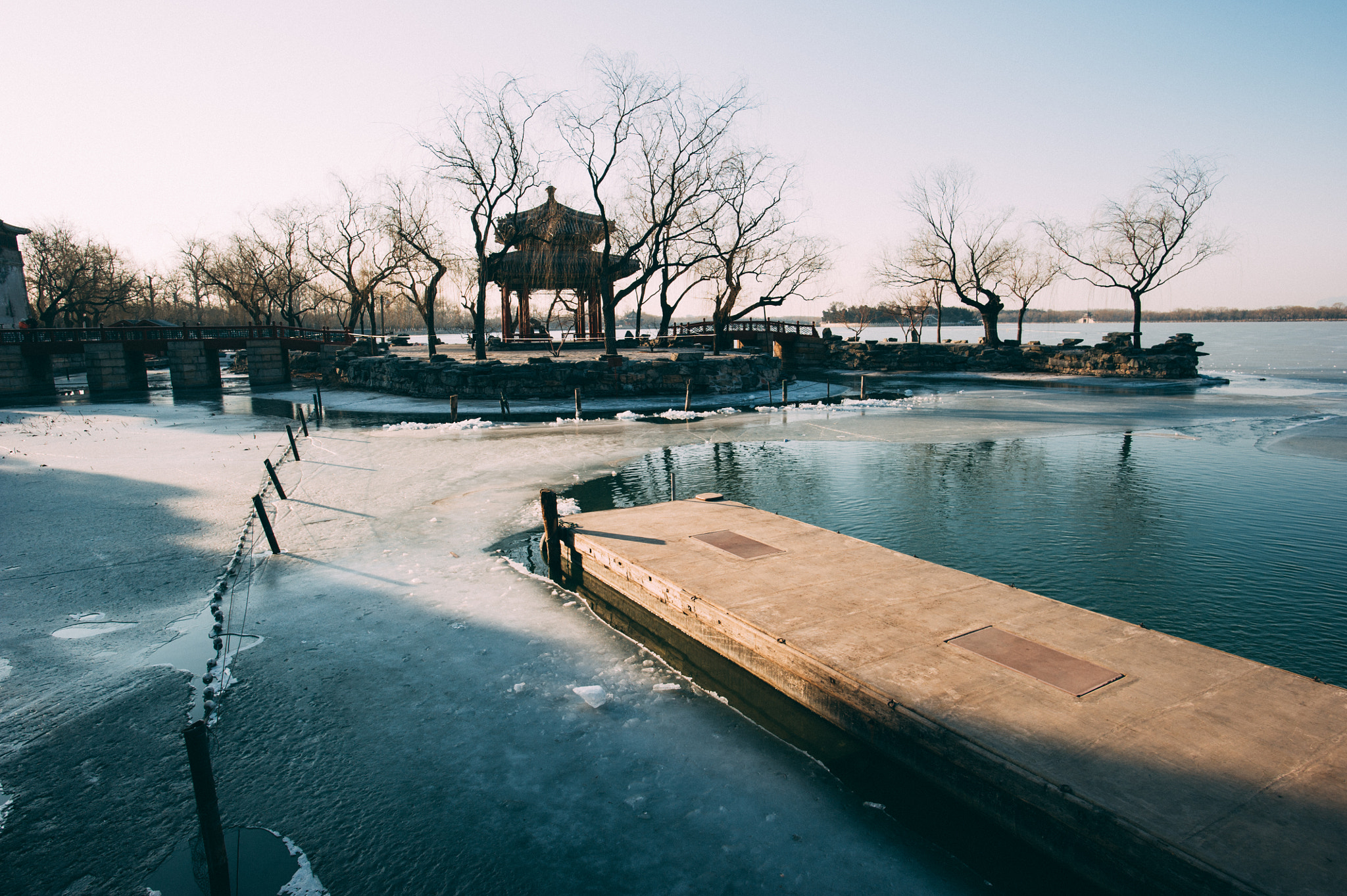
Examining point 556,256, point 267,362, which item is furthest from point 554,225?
point 267,362

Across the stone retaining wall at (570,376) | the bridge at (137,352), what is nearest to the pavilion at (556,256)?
the stone retaining wall at (570,376)

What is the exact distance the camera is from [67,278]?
49625 millimetres

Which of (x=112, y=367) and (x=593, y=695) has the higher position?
(x=112, y=367)

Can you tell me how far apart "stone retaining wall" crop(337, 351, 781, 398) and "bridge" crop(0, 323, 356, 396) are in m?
8.83

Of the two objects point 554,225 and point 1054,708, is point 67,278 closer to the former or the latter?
point 554,225

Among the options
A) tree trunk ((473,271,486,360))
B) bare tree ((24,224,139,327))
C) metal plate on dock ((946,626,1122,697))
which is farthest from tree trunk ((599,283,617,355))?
bare tree ((24,224,139,327))

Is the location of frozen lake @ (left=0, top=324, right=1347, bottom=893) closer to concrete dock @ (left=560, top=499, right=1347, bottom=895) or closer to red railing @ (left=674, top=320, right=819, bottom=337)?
concrete dock @ (left=560, top=499, right=1347, bottom=895)

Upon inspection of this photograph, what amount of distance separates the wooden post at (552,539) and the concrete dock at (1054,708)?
1.50 meters

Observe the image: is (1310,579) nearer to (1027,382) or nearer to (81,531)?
(81,531)

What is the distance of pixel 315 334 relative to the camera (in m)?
42.3

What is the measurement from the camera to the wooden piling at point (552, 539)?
8.58 meters

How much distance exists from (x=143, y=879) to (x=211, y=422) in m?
22.2

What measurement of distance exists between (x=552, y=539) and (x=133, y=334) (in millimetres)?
36973

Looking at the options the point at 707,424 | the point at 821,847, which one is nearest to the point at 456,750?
the point at 821,847
